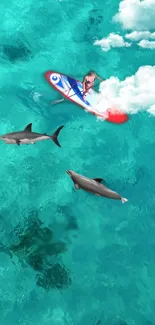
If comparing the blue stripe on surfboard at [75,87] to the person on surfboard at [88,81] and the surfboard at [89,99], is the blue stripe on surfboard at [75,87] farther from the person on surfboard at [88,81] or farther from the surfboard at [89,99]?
the person on surfboard at [88,81]

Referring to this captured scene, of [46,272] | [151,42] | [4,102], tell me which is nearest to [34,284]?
[46,272]

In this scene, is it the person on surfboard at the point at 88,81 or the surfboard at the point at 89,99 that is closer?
the surfboard at the point at 89,99

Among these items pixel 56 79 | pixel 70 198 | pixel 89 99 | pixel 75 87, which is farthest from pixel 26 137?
pixel 56 79

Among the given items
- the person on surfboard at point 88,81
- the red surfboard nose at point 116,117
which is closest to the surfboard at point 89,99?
the red surfboard nose at point 116,117

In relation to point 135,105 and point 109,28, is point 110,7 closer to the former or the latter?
point 109,28

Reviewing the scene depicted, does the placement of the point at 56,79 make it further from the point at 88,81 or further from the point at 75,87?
the point at 88,81

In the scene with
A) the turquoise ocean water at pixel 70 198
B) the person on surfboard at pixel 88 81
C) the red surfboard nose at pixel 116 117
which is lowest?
the turquoise ocean water at pixel 70 198
